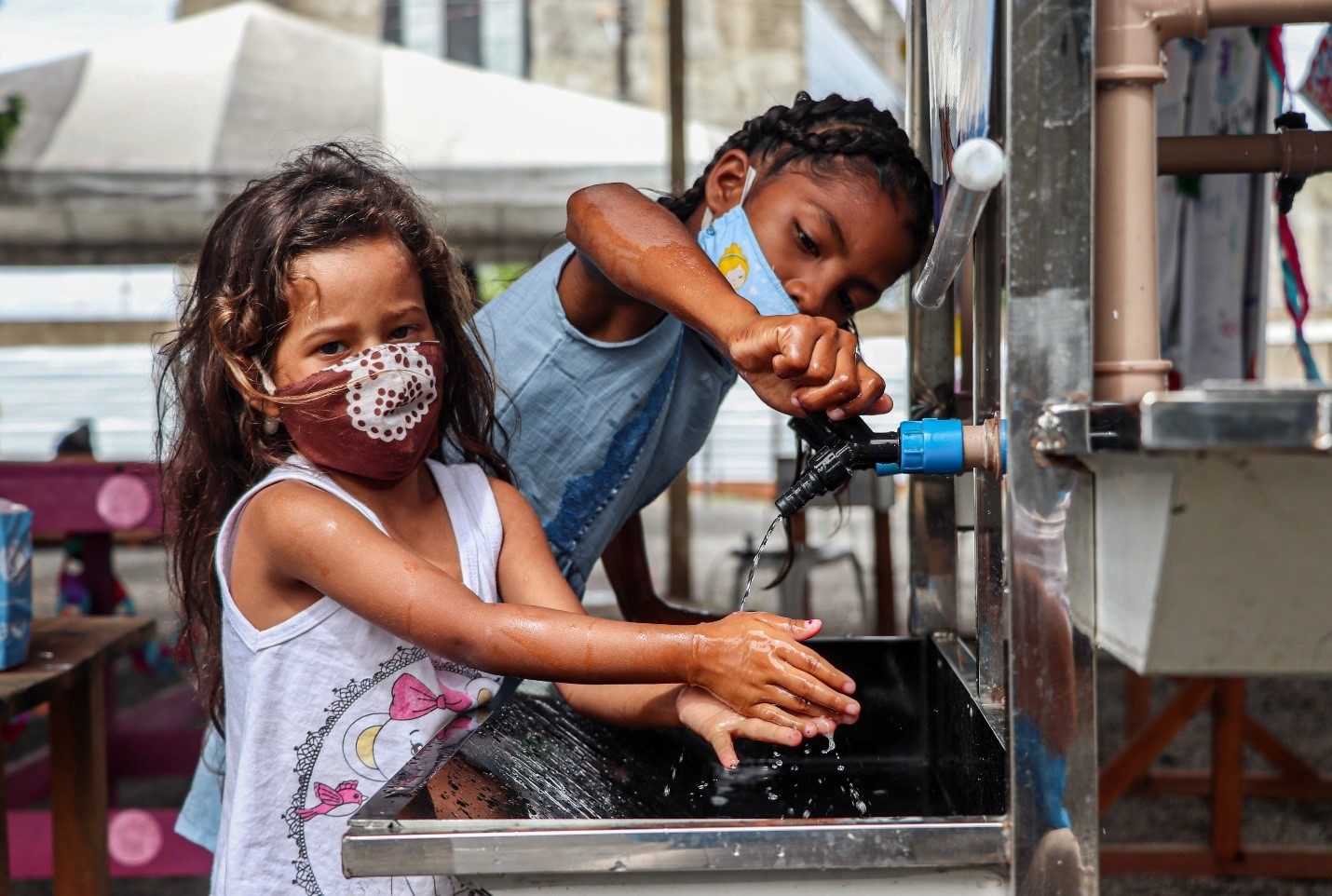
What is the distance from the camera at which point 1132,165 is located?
0.75 meters

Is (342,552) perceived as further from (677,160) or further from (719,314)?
(677,160)

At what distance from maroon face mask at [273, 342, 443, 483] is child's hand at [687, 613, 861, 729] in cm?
39

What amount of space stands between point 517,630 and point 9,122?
440cm

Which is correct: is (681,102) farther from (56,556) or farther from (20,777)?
(56,556)

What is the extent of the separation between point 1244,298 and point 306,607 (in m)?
2.04

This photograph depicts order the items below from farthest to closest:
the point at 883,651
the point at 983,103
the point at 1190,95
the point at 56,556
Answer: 1. the point at 56,556
2. the point at 1190,95
3. the point at 883,651
4. the point at 983,103

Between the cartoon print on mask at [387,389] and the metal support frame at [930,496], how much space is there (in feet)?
1.95

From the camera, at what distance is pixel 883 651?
125 cm

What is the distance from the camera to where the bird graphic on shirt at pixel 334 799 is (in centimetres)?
104

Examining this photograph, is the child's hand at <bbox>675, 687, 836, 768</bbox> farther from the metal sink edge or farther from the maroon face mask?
the maroon face mask

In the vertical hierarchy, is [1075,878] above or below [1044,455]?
below

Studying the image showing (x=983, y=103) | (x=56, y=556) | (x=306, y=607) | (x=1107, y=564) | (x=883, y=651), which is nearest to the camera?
(x=1107, y=564)

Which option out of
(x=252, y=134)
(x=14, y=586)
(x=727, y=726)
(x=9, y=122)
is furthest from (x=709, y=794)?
(x=9, y=122)

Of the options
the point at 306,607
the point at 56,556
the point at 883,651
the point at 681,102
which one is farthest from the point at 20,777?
the point at 56,556
